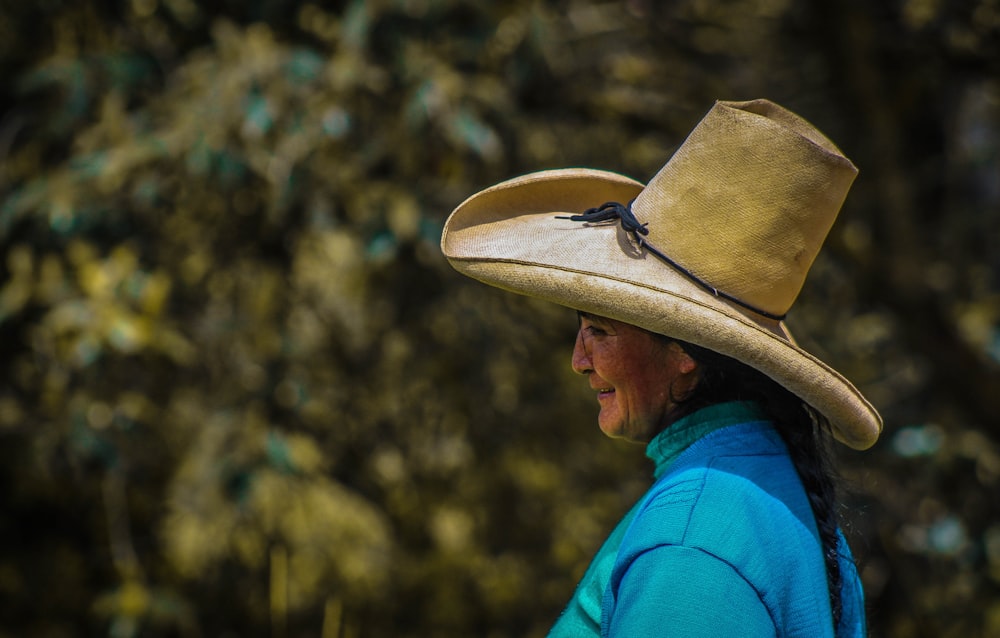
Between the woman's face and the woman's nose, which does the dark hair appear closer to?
the woman's face

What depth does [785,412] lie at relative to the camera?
4.62 feet

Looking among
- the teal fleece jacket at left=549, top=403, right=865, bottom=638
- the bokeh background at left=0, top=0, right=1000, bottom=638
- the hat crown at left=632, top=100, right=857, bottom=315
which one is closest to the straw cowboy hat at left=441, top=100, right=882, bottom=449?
the hat crown at left=632, top=100, right=857, bottom=315

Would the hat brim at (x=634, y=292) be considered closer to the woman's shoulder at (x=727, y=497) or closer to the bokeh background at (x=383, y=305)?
the woman's shoulder at (x=727, y=497)

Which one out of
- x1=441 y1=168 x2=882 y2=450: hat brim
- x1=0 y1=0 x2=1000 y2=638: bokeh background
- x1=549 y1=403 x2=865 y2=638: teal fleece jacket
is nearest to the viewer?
x1=549 y1=403 x2=865 y2=638: teal fleece jacket

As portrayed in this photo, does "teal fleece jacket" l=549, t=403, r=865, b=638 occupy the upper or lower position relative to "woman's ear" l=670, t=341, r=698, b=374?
lower

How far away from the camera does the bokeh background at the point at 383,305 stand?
10.4ft

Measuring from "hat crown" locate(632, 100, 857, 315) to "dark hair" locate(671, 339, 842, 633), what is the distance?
0.29 feet

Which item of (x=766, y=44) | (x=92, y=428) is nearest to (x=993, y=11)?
(x=766, y=44)

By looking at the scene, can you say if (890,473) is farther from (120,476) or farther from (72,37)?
(72,37)

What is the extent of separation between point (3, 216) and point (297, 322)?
93cm

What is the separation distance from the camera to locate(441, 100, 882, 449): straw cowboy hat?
1302 mm

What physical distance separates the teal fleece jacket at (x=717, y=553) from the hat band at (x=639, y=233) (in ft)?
0.43

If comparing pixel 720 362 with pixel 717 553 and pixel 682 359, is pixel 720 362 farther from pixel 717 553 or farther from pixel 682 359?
pixel 717 553

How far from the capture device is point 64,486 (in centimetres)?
404
